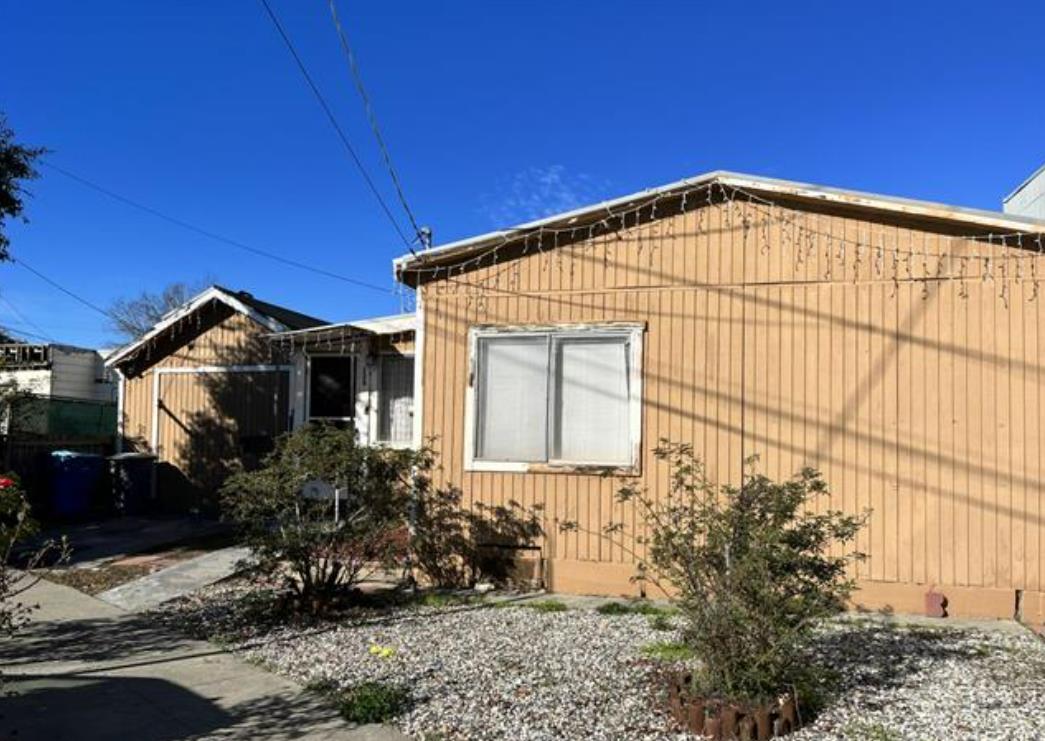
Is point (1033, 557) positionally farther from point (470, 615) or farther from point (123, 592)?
point (123, 592)

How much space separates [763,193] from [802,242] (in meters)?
0.54

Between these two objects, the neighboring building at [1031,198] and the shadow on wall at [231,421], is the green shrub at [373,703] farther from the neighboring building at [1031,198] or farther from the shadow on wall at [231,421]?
the neighboring building at [1031,198]

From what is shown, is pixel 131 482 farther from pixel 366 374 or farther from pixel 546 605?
pixel 546 605

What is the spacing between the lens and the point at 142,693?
480 centimetres

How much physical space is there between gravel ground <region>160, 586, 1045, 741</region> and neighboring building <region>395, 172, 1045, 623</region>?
92cm

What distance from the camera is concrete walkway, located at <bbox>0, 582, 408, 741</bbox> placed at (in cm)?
418

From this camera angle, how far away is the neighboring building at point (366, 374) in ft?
33.7

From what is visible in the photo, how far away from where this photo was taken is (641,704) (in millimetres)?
4391

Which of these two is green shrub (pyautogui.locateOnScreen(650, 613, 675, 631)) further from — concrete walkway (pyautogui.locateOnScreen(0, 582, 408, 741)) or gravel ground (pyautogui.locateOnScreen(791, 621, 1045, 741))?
concrete walkway (pyautogui.locateOnScreen(0, 582, 408, 741))

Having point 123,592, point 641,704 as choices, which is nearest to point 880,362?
point 641,704

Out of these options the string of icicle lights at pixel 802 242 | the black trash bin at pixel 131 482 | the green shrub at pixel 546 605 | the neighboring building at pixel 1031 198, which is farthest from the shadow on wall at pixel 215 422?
the neighboring building at pixel 1031 198

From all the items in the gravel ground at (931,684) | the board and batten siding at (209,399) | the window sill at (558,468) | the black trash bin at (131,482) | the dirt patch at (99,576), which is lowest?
the dirt patch at (99,576)

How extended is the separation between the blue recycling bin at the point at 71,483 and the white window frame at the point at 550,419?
7730 millimetres

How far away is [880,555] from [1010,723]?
2.67 m
